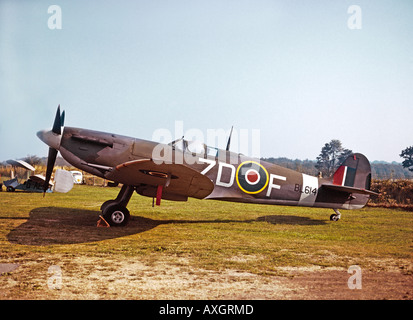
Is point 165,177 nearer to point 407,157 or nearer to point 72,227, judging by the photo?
point 72,227

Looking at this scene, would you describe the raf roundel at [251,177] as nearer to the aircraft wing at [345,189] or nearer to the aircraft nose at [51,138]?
the aircraft wing at [345,189]

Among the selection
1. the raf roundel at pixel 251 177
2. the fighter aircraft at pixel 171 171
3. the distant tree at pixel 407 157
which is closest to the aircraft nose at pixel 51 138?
the fighter aircraft at pixel 171 171

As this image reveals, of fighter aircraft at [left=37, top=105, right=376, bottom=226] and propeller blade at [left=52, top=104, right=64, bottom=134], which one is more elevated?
propeller blade at [left=52, top=104, right=64, bottom=134]

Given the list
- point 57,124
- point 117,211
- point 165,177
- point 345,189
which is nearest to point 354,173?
point 345,189

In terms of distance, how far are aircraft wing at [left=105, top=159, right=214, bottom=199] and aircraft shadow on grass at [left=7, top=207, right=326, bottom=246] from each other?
3.70ft

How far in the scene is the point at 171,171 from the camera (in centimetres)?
639

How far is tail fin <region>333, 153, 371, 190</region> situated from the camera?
32.5 feet

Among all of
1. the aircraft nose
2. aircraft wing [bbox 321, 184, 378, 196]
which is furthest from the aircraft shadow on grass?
the aircraft nose

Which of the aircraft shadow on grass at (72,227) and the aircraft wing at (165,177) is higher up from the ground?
the aircraft wing at (165,177)

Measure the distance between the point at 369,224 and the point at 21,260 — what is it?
8852 mm

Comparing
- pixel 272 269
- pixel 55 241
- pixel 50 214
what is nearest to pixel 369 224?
pixel 272 269

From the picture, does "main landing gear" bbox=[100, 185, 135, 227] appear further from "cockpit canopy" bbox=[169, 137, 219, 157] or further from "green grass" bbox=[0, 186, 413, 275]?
"cockpit canopy" bbox=[169, 137, 219, 157]

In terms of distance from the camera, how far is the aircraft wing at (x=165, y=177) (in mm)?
6262

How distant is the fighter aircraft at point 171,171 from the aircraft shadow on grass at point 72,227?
579 mm
